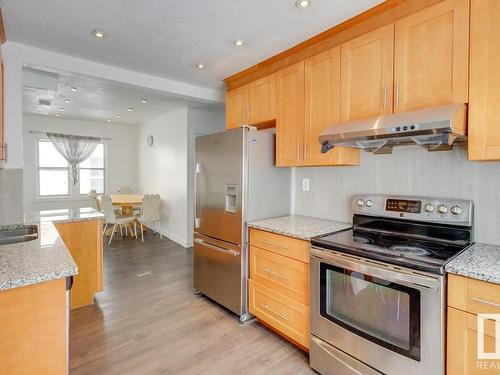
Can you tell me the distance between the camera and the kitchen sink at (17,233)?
199 centimetres

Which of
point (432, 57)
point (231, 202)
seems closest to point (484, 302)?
point (432, 57)

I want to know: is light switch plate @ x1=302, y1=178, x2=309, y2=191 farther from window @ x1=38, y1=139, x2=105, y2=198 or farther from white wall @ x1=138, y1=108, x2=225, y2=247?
window @ x1=38, y1=139, x2=105, y2=198

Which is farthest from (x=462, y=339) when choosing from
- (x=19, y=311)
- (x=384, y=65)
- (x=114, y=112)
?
(x=114, y=112)

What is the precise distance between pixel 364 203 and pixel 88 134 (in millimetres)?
6502

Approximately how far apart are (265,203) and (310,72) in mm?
1204

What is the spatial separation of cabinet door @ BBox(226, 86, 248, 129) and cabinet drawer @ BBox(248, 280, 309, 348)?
1679 mm

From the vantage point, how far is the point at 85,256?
8.87 feet

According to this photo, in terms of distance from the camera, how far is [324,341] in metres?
1.80

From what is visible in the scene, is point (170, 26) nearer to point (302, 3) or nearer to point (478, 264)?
point (302, 3)

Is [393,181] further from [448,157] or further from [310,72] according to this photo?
[310,72]

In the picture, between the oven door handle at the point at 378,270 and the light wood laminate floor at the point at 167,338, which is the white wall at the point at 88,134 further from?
the oven door handle at the point at 378,270

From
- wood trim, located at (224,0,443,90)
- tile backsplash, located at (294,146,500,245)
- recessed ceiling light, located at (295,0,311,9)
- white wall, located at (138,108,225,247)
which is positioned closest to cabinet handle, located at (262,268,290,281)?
tile backsplash, located at (294,146,500,245)

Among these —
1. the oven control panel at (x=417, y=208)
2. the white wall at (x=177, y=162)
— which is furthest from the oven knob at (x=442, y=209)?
the white wall at (x=177, y=162)

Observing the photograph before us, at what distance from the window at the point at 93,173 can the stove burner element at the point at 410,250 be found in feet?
22.4
